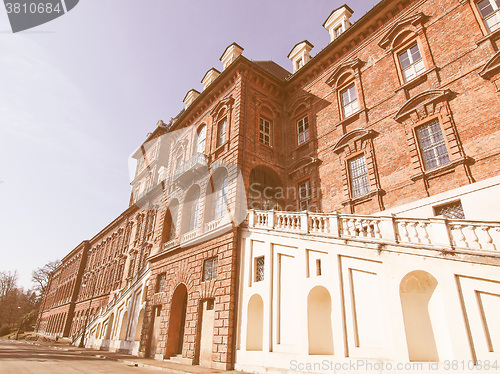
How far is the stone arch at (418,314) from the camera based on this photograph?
23.7 ft

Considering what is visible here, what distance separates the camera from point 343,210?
1357cm

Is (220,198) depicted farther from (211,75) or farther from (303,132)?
(211,75)

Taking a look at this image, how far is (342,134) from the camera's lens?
15.0m

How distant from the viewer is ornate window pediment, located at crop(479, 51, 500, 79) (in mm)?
10273

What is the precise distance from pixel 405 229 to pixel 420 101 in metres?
6.92

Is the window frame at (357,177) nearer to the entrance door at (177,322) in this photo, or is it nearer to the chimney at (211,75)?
the entrance door at (177,322)

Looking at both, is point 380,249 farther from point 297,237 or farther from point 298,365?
point 298,365

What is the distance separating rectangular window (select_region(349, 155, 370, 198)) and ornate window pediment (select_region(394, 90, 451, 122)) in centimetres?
245

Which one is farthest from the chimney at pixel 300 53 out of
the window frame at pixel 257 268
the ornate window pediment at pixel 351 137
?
the window frame at pixel 257 268

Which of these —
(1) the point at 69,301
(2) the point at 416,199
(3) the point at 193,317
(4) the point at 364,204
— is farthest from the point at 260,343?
(1) the point at 69,301

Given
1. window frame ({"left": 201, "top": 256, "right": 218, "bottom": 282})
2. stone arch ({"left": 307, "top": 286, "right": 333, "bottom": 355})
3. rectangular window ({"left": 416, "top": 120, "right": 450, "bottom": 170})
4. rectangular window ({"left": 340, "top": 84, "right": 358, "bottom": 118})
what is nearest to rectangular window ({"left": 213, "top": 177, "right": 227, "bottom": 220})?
window frame ({"left": 201, "top": 256, "right": 218, "bottom": 282})

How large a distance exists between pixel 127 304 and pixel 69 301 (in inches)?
1180

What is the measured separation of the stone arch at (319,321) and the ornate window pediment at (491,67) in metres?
9.70
